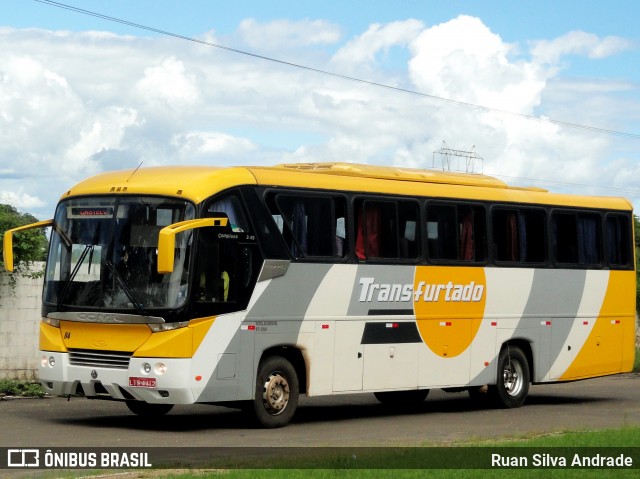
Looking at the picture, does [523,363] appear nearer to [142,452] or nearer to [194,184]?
[194,184]

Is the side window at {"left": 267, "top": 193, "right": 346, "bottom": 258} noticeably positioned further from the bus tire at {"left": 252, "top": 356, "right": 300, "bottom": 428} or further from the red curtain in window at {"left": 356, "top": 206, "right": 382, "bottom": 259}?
the bus tire at {"left": 252, "top": 356, "right": 300, "bottom": 428}

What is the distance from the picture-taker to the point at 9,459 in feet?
44.5

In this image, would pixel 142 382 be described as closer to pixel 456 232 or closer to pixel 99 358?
pixel 99 358

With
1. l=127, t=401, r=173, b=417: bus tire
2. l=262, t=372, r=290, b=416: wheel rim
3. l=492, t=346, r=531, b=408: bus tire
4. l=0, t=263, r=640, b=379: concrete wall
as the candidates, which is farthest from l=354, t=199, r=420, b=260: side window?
l=0, t=263, r=640, b=379: concrete wall

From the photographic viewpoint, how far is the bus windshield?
16.6 meters

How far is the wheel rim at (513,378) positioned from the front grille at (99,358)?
7.46 meters

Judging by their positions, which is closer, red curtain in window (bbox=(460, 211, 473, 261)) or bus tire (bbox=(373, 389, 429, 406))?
red curtain in window (bbox=(460, 211, 473, 261))

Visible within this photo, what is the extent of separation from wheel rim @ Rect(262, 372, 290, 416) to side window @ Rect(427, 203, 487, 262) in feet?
11.7

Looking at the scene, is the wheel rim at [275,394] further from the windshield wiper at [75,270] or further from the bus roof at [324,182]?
the windshield wiper at [75,270]

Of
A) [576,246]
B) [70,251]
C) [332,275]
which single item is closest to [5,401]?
[70,251]

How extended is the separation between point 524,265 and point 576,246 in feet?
5.18

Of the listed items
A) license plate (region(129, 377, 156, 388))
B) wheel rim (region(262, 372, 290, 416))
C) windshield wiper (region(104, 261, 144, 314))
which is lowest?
wheel rim (region(262, 372, 290, 416))

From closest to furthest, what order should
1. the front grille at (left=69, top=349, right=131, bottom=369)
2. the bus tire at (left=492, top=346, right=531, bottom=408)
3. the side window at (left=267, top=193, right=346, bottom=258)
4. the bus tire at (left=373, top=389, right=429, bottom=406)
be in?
the front grille at (left=69, top=349, right=131, bottom=369), the side window at (left=267, top=193, right=346, bottom=258), the bus tire at (left=492, top=346, right=531, bottom=408), the bus tire at (left=373, top=389, right=429, bottom=406)

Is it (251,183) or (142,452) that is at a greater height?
(251,183)
